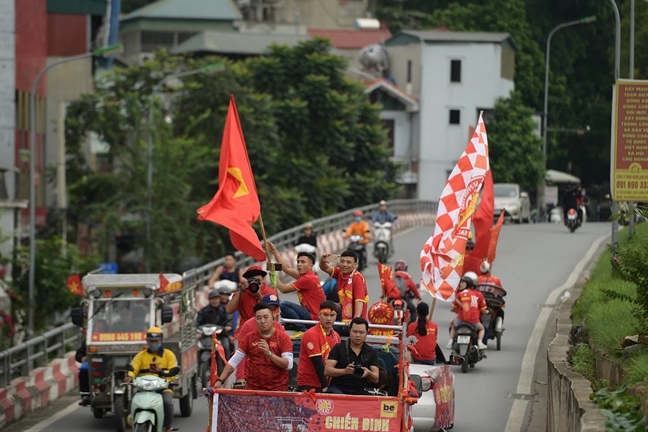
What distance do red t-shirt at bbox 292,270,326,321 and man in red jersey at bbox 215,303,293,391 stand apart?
93.7 inches

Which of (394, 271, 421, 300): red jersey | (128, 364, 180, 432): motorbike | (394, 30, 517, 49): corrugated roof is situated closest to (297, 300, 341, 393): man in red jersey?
(128, 364, 180, 432): motorbike

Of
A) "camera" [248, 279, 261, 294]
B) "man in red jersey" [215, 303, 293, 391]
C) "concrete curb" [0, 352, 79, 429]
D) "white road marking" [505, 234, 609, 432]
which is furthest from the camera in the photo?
"concrete curb" [0, 352, 79, 429]

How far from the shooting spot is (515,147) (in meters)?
77.2

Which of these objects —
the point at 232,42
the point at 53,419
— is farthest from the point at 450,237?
the point at 232,42

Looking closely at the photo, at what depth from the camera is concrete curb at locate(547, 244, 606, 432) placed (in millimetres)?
10891

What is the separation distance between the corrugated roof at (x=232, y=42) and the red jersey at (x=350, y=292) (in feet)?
226

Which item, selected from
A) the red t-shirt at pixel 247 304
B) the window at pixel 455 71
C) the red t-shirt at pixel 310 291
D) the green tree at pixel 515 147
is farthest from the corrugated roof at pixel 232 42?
the red t-shirt at pixel 247 304

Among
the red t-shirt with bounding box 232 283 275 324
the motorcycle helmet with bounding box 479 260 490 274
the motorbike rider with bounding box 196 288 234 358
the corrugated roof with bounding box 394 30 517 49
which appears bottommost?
the motorbike rider with bounding box 196 288 234 358

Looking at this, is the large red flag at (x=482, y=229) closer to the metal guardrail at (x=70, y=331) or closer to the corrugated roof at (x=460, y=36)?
the metal guardrail at (x=70, y=331)

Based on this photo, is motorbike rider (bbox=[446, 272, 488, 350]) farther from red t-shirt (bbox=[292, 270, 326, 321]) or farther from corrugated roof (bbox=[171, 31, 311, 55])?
corrugated roof (bbox=[171, 31, 311, 55])

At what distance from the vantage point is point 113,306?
2019cm

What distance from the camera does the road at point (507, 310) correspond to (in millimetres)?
19719

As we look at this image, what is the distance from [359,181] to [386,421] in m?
50.8

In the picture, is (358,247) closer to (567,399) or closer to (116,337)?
(116,337)
